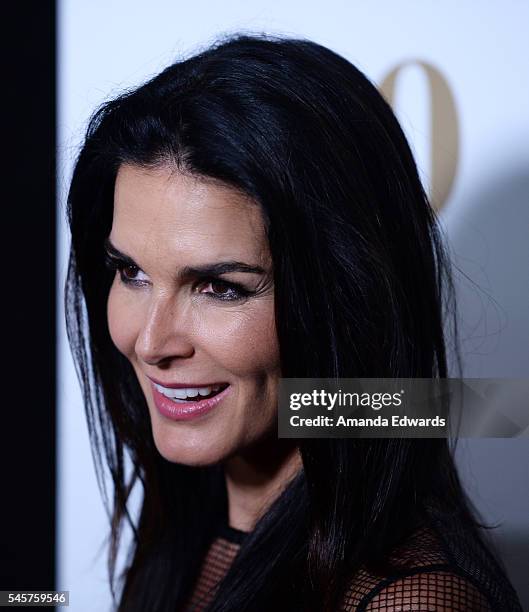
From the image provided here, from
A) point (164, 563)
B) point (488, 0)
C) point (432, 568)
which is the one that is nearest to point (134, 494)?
point (164, 563)

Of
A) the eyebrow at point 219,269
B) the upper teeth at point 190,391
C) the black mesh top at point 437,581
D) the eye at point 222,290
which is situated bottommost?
the black mesh top at point 437,581

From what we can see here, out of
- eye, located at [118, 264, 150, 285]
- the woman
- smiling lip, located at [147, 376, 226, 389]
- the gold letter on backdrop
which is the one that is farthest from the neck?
the gold letter on backdrop

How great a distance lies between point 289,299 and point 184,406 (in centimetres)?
17

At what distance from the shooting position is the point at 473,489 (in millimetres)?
1000

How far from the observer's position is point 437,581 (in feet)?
2.12

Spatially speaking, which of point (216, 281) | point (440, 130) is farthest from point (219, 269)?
point (440, 130)

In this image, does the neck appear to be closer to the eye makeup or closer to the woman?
the woman

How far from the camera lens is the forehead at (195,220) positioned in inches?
27.4

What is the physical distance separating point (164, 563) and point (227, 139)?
1.74ft

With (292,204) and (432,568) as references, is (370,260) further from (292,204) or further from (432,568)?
(432,568)

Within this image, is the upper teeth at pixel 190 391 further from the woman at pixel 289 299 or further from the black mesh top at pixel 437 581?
the black mesh top at pixel 437 581
